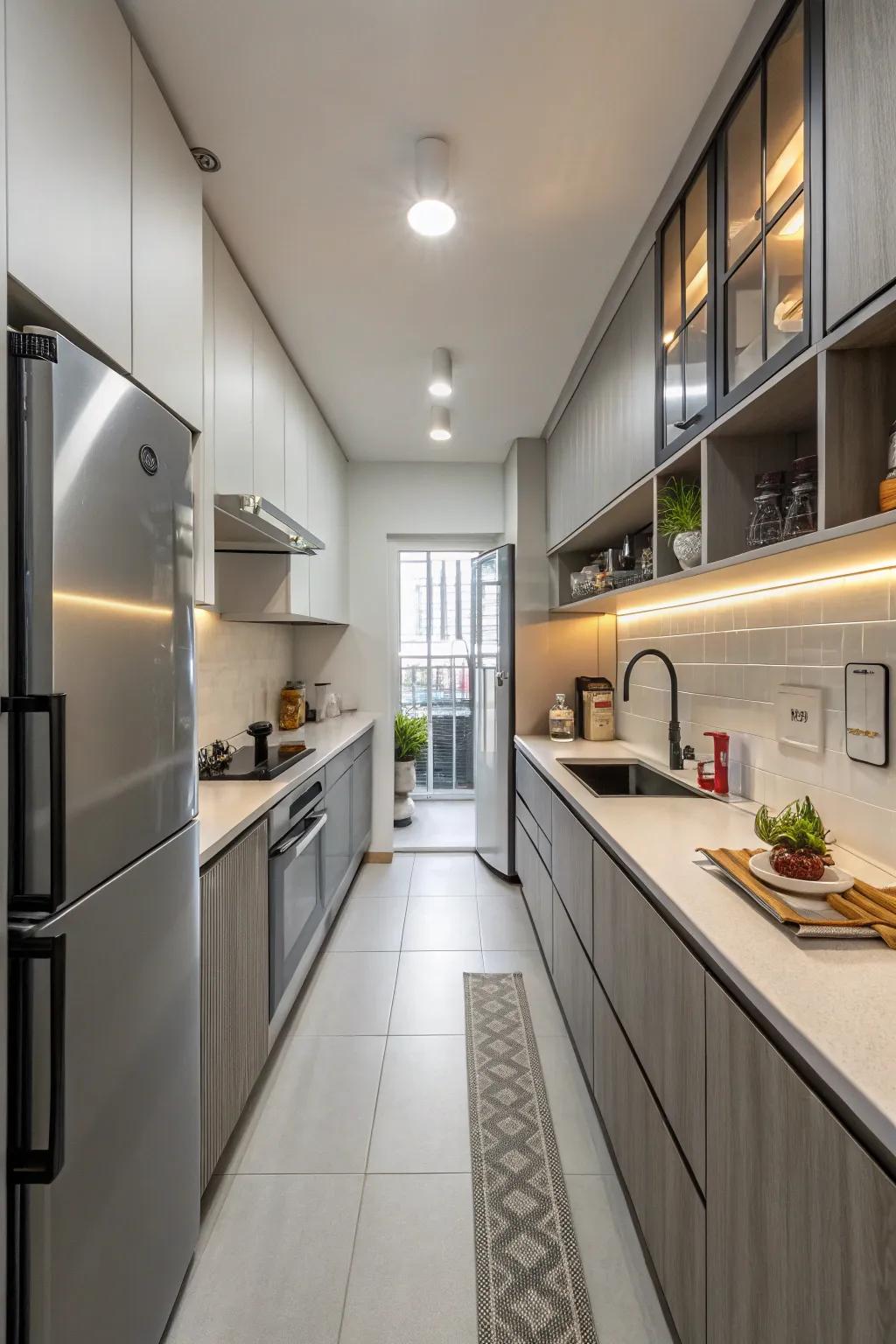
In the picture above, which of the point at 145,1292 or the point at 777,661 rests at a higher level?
the point at 777,661

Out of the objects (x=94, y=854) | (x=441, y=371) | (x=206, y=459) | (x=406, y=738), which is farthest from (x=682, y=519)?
(x=406, y=738)

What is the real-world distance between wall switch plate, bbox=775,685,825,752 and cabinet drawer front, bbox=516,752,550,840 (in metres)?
1.03

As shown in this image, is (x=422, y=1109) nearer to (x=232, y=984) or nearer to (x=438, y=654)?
(x=232, y=984)

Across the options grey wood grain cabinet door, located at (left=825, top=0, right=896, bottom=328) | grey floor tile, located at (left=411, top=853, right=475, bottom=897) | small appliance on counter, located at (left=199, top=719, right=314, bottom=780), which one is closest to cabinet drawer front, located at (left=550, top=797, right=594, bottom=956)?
small appliance on counter, located at (left=199, top=719, right=314, bottom=780)

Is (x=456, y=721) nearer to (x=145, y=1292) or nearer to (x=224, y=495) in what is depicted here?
(x=224, y=495)

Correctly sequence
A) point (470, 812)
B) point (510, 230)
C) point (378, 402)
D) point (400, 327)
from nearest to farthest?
1. point (510, 230)
2. point (400, 327)
3. point (378, 402)
4. point (470, 812)

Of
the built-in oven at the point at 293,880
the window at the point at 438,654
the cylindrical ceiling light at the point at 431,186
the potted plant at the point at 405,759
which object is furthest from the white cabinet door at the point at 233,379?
the potted plant at the point at 405,759

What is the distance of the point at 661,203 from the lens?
1817mm

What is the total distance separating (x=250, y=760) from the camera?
2637 millimetres

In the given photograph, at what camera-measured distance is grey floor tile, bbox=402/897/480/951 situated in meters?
3.01

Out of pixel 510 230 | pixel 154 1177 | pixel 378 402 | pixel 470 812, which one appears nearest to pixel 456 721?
pixel 470 812

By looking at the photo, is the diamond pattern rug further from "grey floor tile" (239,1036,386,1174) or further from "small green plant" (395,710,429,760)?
"small green plant" (395,710,429,760)

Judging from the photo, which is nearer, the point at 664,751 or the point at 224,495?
the point at 224,495

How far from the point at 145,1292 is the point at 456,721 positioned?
14.6 ft
